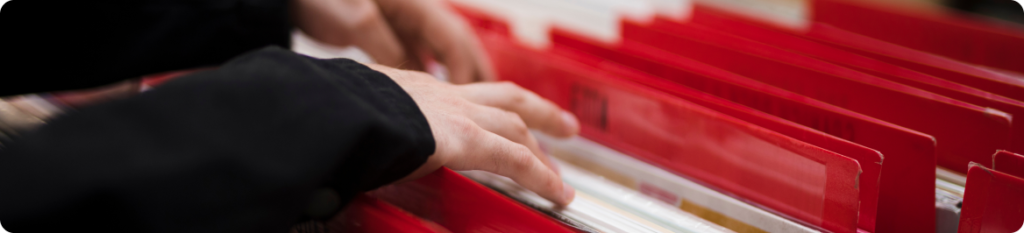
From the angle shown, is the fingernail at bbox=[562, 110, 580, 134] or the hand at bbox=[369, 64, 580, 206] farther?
the fingernail at bbox=[562, 110, 580, 134]

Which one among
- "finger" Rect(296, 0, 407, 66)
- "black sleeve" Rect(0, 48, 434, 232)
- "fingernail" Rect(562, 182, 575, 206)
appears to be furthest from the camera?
"finger" Rect(296, 0, 407, 66)

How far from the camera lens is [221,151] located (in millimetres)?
329

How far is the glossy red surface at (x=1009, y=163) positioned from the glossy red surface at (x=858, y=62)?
125 millimetres

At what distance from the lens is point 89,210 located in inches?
11.5

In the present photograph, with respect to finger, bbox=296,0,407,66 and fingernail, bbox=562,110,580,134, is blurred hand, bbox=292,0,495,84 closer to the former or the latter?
finger, bbox=296,0,407,66

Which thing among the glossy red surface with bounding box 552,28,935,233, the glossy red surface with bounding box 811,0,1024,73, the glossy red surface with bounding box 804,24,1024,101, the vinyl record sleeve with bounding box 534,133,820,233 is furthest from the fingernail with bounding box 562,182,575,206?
the glossy red surface with bounding box 811,0,1024,73

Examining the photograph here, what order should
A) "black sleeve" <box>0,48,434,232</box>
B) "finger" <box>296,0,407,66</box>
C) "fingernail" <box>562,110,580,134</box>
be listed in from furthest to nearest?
"finger" <box>296,0,407,66</box> → "fingernail" <box>562,110,580,134</box> → "black sleeve" <box>0,48,434,232</box>

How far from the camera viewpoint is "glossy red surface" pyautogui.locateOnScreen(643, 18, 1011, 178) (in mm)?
489

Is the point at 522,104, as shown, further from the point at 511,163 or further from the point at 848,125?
the point at 848,125

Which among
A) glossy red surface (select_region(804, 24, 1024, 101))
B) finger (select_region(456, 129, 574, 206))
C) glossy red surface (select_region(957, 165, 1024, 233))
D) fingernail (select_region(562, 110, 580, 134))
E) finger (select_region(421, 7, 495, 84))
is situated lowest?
glossy red surface (select_region(957, 165, 1024, 233))

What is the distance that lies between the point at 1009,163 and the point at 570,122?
0.39 m

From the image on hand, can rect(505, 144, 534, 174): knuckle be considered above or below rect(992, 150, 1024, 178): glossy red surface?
above

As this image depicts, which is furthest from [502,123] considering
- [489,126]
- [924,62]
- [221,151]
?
[924,62]

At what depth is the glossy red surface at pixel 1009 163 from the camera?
0.42 m
